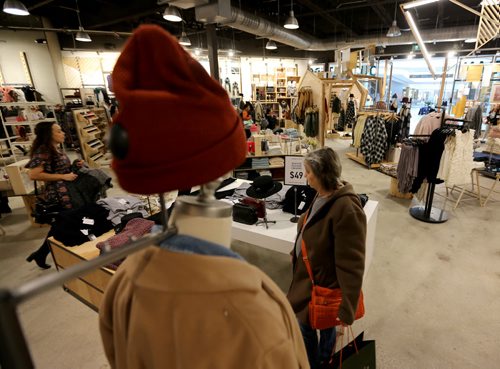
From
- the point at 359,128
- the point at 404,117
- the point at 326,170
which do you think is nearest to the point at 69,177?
the point at 326,170

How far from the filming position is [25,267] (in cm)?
353

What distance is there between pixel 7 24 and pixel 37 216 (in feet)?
31.3

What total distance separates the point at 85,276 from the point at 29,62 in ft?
34.7

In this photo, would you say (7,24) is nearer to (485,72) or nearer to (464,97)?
(464,97)

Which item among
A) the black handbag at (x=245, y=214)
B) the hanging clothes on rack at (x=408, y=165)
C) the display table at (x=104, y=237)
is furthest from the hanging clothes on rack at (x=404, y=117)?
the black handbag at (x=245, y=214)

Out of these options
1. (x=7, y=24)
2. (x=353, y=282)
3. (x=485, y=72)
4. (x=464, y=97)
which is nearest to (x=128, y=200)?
(x=353, y=282)

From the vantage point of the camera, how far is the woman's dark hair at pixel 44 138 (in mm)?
3102

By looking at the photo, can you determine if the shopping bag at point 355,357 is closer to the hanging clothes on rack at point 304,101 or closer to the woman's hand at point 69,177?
the woman's hand at point 69,177

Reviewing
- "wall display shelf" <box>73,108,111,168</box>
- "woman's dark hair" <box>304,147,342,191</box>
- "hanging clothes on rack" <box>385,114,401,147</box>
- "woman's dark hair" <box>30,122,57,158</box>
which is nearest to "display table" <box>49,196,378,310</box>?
"woman's dark hair" <box>304,147,342,191</box>

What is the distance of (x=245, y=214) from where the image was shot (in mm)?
2660

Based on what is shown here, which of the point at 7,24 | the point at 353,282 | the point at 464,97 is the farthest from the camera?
the point at 464,97

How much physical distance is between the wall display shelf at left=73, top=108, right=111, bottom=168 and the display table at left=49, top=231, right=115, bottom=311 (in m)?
5.59

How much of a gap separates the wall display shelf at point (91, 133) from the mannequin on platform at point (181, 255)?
8.14 meters

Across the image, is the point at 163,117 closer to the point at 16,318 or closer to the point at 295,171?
the point at 16,318
